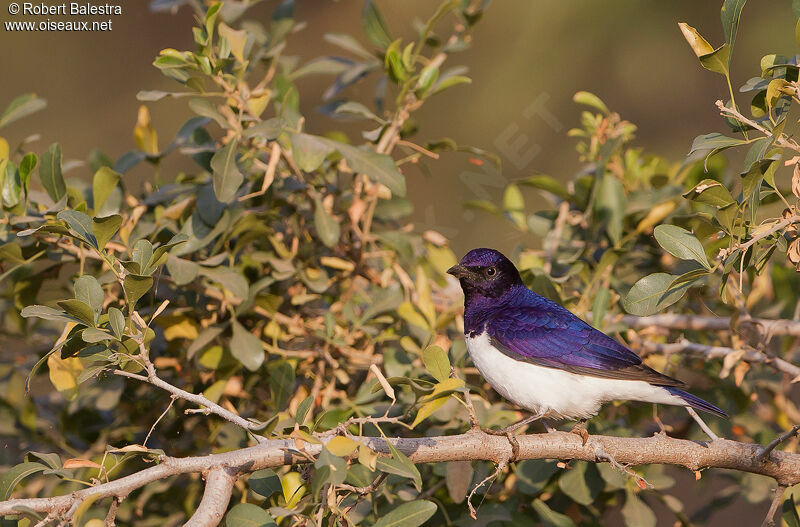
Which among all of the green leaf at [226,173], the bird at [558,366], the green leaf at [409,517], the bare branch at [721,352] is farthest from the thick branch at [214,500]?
the bare branch at [721,352]

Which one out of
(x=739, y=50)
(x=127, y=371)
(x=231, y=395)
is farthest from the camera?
(x=739, y=50)

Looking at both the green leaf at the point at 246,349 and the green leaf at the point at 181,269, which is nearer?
the green leaf at the point at 181,269

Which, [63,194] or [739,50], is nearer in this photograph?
[63,194]

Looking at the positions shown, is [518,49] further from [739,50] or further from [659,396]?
[659,396]

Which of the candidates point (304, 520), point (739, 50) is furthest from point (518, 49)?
point (304, 520)

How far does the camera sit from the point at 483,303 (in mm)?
3416

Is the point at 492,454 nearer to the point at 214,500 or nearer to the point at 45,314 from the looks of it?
the point at 214,500

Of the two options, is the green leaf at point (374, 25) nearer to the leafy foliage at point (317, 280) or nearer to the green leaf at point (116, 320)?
the leafy foliage at point (317, 280)

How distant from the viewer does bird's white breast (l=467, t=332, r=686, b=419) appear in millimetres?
2941

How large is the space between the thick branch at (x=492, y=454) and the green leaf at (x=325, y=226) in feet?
3.41

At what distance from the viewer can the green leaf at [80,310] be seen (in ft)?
6.89

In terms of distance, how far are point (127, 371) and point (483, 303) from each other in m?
1.54

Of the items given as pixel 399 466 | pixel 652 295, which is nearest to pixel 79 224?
pixel 399 466

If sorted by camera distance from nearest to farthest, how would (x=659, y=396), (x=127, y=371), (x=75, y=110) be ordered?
(x=127, y=371) → (x=659, y=396) → (x=75, y=110)
